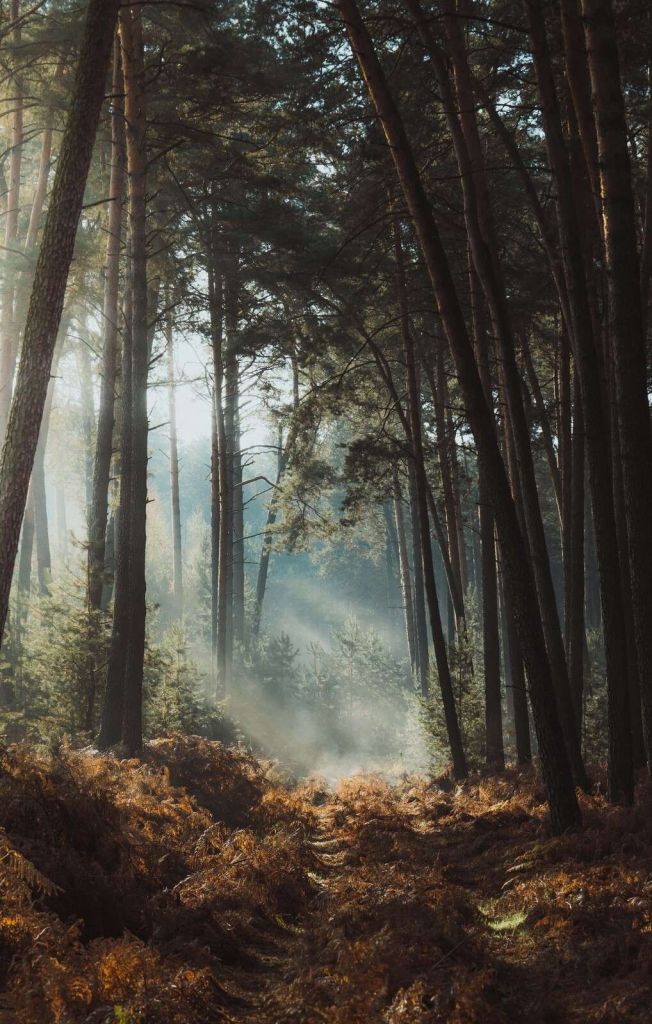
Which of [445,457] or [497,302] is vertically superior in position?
[497,302]

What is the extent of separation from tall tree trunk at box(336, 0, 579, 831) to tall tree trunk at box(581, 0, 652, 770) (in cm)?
127

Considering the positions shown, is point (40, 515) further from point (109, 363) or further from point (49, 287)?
point (49, 287)

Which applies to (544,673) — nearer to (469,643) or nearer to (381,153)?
(381,153)

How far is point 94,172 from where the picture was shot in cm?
1753

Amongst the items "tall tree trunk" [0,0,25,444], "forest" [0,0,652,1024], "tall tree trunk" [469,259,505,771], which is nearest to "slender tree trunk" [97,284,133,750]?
"forest" [0,0,652,1024]

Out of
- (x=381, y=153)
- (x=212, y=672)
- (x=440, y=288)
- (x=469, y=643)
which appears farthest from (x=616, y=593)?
(x=212, y=672)

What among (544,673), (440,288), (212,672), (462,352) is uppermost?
(440,288)

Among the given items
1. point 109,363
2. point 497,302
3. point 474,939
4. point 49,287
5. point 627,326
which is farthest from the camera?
point 109,363

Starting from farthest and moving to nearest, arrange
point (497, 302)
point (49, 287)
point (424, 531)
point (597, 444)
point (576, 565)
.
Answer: point (424, 531) → point (576, 565) → point (497, 302) → point (597, 444) → point (49, 287)

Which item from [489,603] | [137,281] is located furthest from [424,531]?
[137,281]

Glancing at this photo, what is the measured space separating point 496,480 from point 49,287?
4.23 metres

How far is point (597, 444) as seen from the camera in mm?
7723

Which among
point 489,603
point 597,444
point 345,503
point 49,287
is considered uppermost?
point 49,287

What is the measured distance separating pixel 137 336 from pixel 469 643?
9.00 metres
